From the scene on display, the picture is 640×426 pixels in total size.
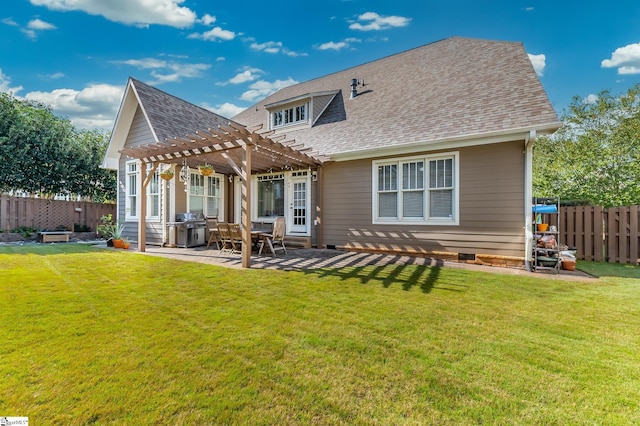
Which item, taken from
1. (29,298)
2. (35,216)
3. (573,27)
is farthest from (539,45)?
(35,216)

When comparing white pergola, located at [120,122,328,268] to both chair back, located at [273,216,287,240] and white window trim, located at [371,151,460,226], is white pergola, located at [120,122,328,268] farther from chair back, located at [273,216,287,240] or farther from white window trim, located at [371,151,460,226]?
white window trim, located at [371,151,460,226]

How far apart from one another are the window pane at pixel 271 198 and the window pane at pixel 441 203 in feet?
16.7

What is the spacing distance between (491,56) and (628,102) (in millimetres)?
9744

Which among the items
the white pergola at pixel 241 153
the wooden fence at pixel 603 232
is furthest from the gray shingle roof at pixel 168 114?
the wooden fence at pixel 603 232

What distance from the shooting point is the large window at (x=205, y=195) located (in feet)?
33.8

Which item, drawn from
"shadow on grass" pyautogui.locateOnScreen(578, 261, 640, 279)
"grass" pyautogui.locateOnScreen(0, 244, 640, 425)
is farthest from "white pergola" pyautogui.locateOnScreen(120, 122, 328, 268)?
"shadow on grass" pyautogui.locateOnScreen(578, 261, 640, 279)

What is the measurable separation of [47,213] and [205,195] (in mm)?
8116

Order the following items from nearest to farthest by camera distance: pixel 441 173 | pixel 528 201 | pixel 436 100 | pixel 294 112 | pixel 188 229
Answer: pixel 528 201 → pixel 441 173 → pixel 436 100 → pixel 188 229 → pixel 294 112

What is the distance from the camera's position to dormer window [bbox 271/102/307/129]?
37.7ft

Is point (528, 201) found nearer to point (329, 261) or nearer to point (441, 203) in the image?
point (441, 203)

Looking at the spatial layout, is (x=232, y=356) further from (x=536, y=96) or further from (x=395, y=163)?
(x=536, y=96)

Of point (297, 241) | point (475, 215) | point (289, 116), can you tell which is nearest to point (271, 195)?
point (297, 241)

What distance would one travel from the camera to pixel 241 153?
803cm

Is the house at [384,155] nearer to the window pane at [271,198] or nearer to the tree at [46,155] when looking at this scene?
the window pane at [271,198]
